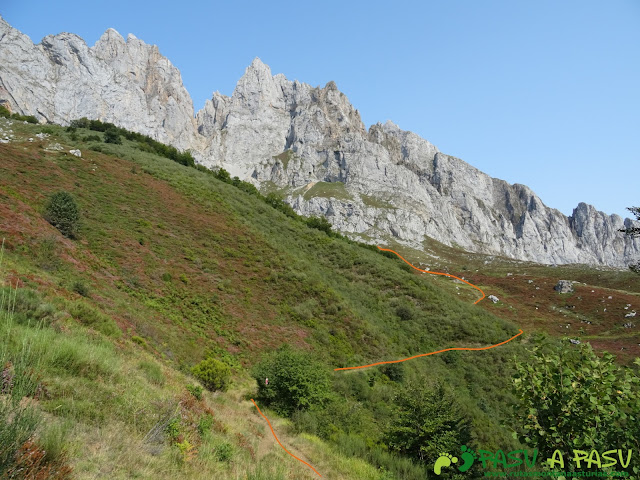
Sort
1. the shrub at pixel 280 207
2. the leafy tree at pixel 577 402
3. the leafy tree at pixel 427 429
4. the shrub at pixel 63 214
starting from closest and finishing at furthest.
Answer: the leafy tree at pixel 577 402 < the leafy tree at pixel 427 429 < the shrub at pixel 63 214 < the shrub at pixel 280 207

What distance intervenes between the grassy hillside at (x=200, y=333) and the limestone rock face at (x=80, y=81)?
138 metres

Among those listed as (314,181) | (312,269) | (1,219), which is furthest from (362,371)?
(314,181)

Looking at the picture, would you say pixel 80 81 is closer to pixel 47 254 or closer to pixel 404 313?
pixel 47 254

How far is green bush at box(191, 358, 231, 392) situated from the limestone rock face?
571ft

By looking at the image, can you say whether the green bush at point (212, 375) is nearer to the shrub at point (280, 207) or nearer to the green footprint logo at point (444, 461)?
the green footprint logo at point (444, 461)

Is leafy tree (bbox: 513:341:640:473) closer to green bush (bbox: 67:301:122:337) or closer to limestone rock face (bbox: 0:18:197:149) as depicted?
green bush (bbox: 67:301:122:337)

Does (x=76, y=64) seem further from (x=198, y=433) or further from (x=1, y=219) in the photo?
(x=198, y=433)

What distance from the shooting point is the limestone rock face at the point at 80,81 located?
471 ft

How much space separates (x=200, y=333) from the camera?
18266 mm

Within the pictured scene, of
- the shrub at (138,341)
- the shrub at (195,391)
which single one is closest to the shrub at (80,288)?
the shrub at (138,341)

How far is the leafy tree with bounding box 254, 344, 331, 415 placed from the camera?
14.0m

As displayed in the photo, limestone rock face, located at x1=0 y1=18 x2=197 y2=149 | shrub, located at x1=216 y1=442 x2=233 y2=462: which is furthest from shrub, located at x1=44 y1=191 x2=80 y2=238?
limestone rock face, located at x1=0 y1=18 x2=197 y2=149

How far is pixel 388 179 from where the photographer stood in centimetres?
19550

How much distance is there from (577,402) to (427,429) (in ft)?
24.8
